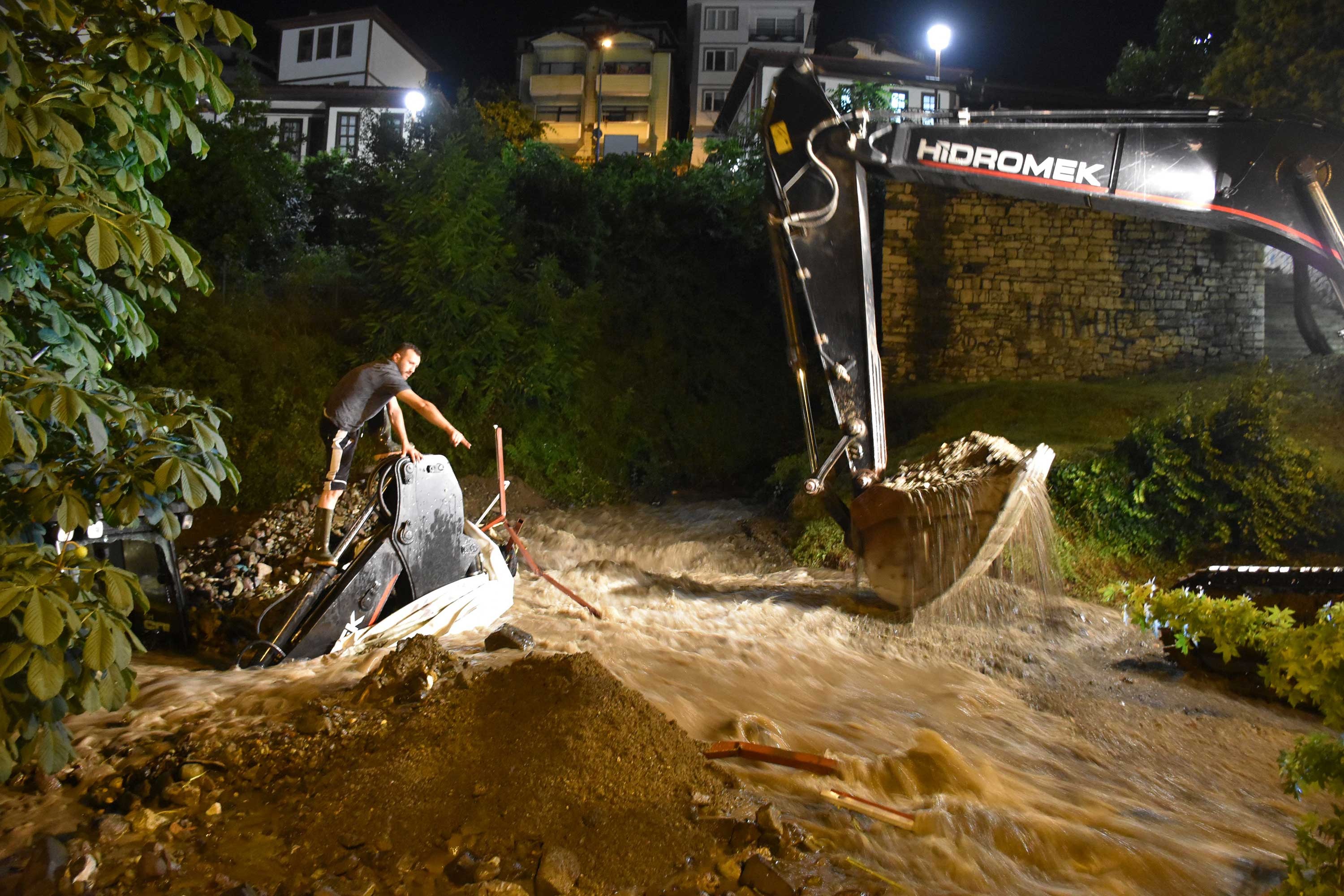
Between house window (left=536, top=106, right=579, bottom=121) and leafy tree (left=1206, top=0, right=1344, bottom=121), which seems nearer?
leafy tree (left=1206, top=0, right=1344, bottom=121)

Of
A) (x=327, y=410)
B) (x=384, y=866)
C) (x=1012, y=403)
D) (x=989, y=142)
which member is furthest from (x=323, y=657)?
(x=1012, y=403)

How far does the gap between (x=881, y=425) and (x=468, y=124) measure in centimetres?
1333

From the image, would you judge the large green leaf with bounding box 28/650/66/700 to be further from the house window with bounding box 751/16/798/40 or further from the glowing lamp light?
the house window with bounding box 751/16/798/40

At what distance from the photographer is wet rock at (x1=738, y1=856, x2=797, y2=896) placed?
8.97ft

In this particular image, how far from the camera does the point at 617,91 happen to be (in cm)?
3953

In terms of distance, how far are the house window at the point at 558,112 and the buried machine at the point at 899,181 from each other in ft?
119

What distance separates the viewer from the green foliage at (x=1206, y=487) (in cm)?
849

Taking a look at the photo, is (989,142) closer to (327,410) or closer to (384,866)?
(327,410)

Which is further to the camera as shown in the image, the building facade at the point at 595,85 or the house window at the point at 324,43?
the building facade at the point at 595,85

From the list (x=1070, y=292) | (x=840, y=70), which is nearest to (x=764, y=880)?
(x=1070, y=292)

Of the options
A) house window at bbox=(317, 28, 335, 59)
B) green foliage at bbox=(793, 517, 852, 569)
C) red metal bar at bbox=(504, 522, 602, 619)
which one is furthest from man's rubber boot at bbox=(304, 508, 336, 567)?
house window at bbox=(317, 28, 335, 59)

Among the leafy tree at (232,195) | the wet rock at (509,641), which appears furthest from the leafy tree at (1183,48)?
the wet rock at (509,641)

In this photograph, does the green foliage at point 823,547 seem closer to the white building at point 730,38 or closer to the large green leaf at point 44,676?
the large green leaf at point 44,676

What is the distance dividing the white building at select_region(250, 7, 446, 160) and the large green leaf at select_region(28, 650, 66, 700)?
27.1 meters
